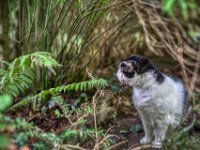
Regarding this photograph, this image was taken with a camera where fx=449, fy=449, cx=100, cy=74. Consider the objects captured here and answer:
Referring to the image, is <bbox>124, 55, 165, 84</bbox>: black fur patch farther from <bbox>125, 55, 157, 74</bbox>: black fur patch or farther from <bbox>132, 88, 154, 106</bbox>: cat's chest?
<bbox>132, 88, 154, 106</bbox>: cat's chest

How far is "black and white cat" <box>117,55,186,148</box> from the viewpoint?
459 cm

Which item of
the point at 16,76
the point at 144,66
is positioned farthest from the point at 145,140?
the point at 16,76

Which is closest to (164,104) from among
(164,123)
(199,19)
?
(164,123)

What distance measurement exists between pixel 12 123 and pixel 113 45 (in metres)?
4.08

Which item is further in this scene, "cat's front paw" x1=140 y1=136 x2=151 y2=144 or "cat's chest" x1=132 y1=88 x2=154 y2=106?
"cat's front paw" x1=140 y1=136 x2=151 y2=144

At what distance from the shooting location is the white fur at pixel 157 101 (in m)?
4.63

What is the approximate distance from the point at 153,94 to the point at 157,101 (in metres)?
0.09

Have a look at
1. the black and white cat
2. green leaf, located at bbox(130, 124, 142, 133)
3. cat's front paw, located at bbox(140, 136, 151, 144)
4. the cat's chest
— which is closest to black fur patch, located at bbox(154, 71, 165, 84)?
the black and white cat

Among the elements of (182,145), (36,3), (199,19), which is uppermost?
(36,3)

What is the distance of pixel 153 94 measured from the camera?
4.64 m

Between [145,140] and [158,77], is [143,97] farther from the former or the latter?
[145,140]

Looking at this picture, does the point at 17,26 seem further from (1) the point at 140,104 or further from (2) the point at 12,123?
(2) the point at 12,123

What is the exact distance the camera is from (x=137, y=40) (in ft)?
25.8

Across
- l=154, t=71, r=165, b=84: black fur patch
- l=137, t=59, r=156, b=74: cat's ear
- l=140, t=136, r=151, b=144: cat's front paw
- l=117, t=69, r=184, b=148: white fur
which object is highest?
l=137, t=59, r=156, b=74: cat's ear
